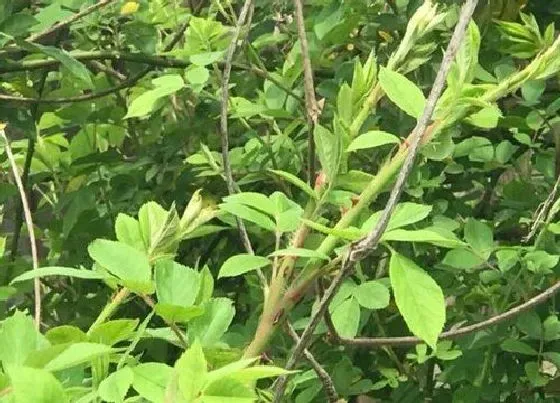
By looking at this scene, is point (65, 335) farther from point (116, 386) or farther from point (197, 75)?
point (197, 75)

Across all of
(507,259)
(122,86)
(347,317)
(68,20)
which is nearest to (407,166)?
(347,317)

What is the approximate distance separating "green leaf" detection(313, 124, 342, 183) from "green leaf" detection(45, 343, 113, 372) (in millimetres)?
176

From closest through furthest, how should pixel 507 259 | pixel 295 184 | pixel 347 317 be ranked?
pixel 295 184 → pixel 347 317 → pixel 507 259

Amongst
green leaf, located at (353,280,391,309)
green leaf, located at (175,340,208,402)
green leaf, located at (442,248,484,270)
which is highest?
green leaf, located at (175,340,208,402)

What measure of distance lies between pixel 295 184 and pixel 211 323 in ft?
0.40

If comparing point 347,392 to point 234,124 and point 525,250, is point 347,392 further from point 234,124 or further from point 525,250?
point 234,124

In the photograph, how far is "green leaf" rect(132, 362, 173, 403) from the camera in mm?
386

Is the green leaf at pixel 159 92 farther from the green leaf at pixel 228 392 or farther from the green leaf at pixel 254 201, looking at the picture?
the green leaf at pixel 228 392

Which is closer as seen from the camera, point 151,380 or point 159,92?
point 151,380

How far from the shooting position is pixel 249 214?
0.49 metres

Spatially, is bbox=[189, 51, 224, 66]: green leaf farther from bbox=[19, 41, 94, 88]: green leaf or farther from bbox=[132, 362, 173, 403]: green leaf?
bbox=[132, 362, 173, 403]: green leaf

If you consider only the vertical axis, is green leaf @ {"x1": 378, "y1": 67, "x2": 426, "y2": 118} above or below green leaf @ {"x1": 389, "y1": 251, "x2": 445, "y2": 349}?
above

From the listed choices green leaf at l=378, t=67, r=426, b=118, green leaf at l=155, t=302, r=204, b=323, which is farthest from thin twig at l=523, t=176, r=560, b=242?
green leaf at l=155, t=302, r=204, b=323

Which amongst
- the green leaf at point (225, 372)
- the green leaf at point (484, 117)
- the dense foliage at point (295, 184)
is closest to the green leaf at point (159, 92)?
the dense foliage at point (295, 184)
